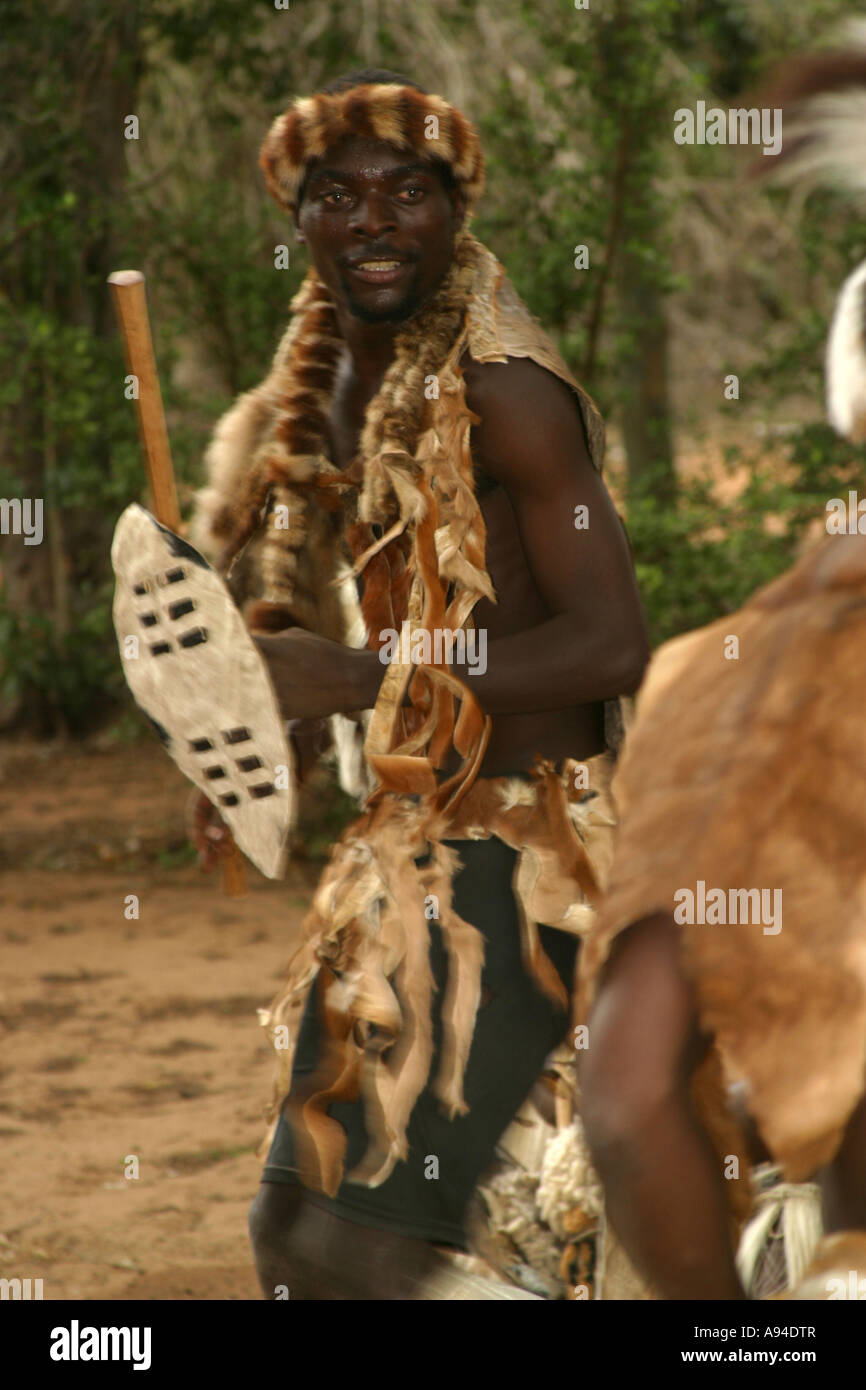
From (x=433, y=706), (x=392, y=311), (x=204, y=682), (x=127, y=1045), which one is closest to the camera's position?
(x=204, y=682)

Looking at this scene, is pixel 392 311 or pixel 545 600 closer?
pixel 545 600

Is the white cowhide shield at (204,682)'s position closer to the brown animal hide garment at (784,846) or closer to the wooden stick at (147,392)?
the wooden stick at (147,392)

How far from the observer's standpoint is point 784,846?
1.10 metres

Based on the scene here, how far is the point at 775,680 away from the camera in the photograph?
3.64 feet

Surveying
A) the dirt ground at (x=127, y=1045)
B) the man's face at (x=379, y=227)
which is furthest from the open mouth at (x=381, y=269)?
the dirt ground at (x=127, y=1045)

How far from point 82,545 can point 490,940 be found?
23.0 ft

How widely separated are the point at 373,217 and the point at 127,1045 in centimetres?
362

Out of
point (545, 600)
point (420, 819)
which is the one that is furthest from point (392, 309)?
point (420, 819)

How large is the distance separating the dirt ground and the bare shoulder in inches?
86.8

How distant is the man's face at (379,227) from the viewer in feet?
7.68

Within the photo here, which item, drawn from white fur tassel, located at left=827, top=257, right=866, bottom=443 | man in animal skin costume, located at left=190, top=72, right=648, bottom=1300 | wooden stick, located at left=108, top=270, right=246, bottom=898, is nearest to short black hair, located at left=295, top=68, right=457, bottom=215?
man in animal skin costume, located at left=190, top=72, right=648, bottom=1300

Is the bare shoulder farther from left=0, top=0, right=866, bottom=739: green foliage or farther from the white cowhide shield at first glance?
left=0, top=0, right=866, bottom=739: green foliage

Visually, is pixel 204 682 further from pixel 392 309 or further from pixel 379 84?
pixel 379 84

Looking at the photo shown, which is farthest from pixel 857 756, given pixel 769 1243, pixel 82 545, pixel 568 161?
pixel 82 545
